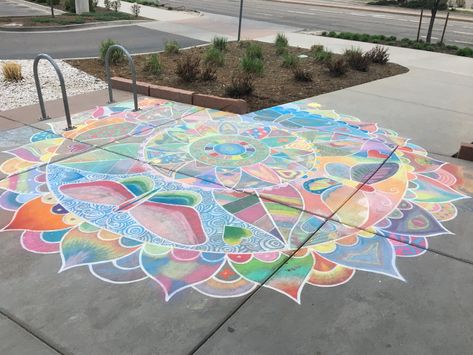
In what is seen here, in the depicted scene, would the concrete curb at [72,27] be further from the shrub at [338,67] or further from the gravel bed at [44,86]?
the shrub at [338,67]

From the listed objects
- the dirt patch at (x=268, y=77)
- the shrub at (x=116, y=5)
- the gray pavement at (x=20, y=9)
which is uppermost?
the shrub at (x=116, y=5)

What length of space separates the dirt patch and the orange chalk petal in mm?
4335

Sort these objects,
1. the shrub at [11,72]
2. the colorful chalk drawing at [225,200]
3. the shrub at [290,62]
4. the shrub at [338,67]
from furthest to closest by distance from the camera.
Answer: the shrub at [290,62] < the shrub at [338,67] < the shrub at [11,72] < the colorful chalk drawing at [225,200]

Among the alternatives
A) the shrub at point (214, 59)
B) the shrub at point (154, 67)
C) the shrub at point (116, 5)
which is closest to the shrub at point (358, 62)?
the shrub at point (214, 59)

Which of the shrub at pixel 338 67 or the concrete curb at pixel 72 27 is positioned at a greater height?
the shrub at pixel 338 67

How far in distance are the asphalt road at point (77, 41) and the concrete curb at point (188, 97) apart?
4420mm

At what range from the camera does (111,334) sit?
9.53ft

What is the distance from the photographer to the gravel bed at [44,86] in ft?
26.6

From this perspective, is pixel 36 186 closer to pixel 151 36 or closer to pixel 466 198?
pixel 466 198

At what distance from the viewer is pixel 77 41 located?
1462cm

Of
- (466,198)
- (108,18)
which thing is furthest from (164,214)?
(108,18)

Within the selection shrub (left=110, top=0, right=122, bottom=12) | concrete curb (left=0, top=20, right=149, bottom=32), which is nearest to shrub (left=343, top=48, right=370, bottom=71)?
concrete curb (left=0, top=20, right=149, bottom=32)

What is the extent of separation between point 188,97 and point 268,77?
275 centimetres

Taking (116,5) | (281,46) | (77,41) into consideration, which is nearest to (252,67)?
(281,46)
